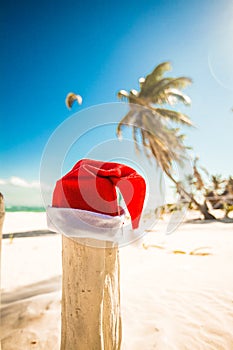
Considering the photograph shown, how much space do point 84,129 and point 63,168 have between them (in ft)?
1.15

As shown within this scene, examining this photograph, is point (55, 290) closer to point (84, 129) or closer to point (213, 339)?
point (213, 339)

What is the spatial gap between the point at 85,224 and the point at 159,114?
13635 millimetres

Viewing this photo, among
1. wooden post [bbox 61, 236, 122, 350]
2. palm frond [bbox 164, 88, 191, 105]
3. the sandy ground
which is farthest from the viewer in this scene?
palm frond [bbox 164, 88, 191, 105]

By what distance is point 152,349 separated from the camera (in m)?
1.75

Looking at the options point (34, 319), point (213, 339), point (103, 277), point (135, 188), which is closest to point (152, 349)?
point (213, 339)

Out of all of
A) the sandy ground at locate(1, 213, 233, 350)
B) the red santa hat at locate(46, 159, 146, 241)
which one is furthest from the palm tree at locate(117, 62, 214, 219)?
the red santa hat at locate(46, 159, 146, 241)

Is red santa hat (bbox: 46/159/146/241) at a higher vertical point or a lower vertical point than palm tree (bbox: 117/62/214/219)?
lower

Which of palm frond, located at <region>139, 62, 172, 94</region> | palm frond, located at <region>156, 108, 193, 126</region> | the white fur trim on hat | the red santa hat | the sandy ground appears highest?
palm frond, located at <region>139, 62, 172, 94</region>

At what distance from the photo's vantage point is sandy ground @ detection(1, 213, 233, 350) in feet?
6.23

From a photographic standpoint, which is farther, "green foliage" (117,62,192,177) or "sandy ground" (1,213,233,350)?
"green foliage" (117,62,192,177)

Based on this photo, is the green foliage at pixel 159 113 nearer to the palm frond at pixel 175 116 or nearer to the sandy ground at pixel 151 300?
the palm frond at pixel 175 116

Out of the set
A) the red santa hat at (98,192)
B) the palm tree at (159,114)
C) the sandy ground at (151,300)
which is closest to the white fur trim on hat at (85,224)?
the red santa hat at (98,192)

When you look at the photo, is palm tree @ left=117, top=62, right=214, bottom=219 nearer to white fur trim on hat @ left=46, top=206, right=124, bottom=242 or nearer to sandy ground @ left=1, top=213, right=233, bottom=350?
sandy ground @ left=1, top=213, right=233, bottom=350

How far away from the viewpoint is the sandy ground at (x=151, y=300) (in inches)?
74.7
